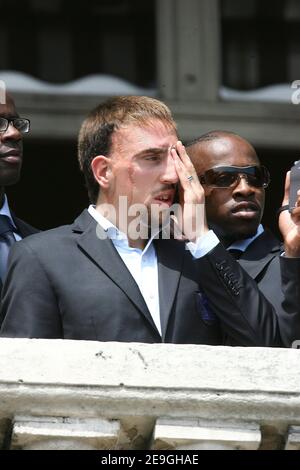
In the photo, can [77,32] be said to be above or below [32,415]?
below

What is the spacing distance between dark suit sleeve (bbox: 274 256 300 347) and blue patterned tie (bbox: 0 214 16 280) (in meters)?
1.14

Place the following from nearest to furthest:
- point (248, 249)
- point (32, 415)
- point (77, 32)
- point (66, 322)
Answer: point (32, 415)
point (66, 322)
point (248, 249)
point (77, 32)

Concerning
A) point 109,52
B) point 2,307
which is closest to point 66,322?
point 2,307

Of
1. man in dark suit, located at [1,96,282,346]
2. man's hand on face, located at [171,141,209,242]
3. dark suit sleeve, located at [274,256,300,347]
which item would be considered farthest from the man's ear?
dark suit sleeve, located at [274,256,300,347]

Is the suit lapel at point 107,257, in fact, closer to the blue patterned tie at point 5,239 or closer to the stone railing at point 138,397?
the blue patterned tie at point 5,239

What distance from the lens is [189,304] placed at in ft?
20.1

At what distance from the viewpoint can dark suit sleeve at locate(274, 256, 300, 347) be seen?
6.00 m

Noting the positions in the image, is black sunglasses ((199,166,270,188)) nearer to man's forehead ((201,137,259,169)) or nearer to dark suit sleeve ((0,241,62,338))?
man's forehead ((201,137,259,169))

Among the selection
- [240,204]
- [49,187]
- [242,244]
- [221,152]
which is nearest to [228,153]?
[221,152]

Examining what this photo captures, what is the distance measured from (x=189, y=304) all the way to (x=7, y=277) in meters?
0.64

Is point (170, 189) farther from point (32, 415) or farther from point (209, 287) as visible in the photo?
point (32, 415)

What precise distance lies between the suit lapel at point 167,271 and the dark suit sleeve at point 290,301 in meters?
0.39

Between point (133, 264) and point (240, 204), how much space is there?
0.72 metres

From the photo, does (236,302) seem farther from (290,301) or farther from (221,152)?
(221,152)
